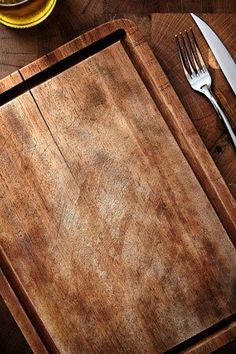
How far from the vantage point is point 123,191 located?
1.28 metres

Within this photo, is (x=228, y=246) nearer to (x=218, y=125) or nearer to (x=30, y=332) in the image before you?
(x=218, y=125)

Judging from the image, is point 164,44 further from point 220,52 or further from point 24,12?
point 24,12

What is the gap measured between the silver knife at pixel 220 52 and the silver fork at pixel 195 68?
26mm

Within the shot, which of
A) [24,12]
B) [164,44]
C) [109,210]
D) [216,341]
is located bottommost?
[216,341]

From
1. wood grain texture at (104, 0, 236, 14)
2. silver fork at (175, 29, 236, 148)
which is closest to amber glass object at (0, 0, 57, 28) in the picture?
wood grain texture at (104, 0, 236, 14)

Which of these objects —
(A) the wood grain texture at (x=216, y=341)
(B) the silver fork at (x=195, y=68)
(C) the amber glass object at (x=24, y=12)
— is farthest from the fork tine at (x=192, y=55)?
(A) the wood grain texture at (x=216, y=341)

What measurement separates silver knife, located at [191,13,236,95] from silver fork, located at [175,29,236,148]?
3 cm

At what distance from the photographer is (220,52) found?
4.32 ft

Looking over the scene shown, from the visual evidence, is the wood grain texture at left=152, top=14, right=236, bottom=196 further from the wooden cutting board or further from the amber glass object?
the amber glass object

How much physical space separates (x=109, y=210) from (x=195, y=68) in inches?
13.4

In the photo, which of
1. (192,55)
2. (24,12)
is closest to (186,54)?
(192,55)

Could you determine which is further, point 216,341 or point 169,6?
point 169,6

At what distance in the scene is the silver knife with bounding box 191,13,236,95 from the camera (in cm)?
131

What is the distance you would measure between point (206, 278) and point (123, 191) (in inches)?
9.3
